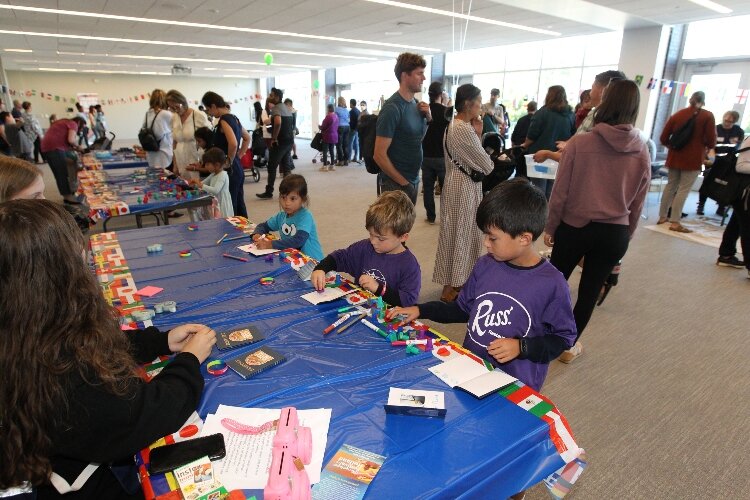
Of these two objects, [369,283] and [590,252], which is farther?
[590,252]

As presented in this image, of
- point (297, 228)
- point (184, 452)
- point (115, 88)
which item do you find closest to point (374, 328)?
point (184, 452)

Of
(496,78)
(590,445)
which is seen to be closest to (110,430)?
(590,445)

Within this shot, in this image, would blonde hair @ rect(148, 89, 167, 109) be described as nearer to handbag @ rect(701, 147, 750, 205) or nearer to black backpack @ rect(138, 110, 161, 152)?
black backpack @ rect(138, 110, 161, 152)

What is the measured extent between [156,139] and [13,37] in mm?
7740

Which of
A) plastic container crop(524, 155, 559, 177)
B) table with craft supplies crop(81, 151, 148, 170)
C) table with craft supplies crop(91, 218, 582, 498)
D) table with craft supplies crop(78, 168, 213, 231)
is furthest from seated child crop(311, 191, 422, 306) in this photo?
table with craft supplies crop(81, 151, 148, 170)

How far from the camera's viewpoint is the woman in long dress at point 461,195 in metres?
2.70

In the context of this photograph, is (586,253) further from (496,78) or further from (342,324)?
(496,78)

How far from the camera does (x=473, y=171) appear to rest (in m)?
2.78

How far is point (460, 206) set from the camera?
2854mm

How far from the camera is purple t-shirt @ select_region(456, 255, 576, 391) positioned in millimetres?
1286

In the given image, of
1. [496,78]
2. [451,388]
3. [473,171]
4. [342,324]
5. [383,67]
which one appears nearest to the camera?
[451,388]

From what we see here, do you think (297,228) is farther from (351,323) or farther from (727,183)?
(727,183)

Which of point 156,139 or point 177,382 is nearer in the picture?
point 177,382

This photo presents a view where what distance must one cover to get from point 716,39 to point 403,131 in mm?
7467
